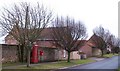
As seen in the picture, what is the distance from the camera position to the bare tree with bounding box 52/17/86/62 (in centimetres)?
4022

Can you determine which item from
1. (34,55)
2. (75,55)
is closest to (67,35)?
(34,55)

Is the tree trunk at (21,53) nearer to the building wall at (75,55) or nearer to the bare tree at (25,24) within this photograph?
the bare tree at (25,24)

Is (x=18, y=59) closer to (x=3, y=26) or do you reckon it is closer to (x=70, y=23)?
(x=3, y=26)

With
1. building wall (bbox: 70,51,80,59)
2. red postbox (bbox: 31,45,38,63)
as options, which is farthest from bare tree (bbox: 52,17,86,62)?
building wall (bbox: 70,51,80,59)

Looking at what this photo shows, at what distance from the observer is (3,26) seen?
28.2m

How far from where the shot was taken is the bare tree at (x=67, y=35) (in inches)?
1583

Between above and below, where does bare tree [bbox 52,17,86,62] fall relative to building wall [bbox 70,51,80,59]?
above

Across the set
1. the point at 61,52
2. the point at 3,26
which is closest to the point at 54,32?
the point at 61,52

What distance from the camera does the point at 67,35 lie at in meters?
40.1

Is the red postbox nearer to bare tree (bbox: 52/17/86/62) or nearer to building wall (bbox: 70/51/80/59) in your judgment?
bare tree (bbox: 52/17/86/62)

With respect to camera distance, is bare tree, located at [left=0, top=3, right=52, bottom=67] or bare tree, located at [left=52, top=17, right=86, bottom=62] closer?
bare tree, located at [left=0, top=3, right=52, bottom=67]

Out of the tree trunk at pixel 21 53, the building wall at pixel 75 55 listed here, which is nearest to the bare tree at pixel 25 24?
the tree trunk at pixel 21 53

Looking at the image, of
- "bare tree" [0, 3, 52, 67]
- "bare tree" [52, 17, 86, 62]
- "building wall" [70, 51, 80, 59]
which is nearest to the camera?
"bare tree" [0, 3, 52, 67]

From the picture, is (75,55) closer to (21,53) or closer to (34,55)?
(34,55)
